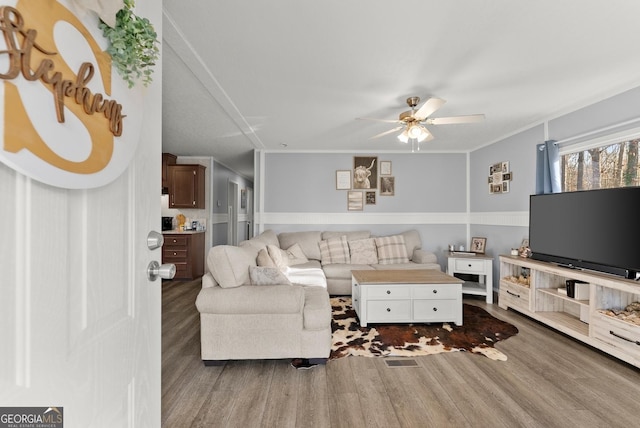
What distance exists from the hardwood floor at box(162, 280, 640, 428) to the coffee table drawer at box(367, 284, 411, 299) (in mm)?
750

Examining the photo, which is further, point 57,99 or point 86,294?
point 86,294

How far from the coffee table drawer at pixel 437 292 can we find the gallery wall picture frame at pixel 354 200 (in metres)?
2.44

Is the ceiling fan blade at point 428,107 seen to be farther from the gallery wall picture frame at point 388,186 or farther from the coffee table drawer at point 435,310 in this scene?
the gallery wall picture frame at point 388,186

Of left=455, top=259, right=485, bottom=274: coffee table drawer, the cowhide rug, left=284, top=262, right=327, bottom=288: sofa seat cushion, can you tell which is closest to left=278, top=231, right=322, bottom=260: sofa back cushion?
left=284, top=262, right=327, bottom=288: sofa seat cushion

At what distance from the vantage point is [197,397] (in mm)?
2037

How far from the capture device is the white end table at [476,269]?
426 cm

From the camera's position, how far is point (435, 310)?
130 inches

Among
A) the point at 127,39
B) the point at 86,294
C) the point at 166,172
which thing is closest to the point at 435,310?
the point at 86,294

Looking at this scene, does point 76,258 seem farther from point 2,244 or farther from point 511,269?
point 511,269

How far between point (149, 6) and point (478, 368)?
9.80 feet

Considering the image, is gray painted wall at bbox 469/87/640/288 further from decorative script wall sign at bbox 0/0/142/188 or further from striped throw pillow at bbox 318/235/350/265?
→ decorative script wall sign at bbox 0/0/142/188

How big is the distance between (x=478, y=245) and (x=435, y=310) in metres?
2.19

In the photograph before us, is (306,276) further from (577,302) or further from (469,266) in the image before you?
(577,302)

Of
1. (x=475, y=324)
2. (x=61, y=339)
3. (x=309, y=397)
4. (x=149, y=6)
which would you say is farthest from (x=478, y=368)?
(x=149, y=6)
